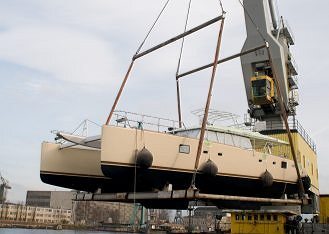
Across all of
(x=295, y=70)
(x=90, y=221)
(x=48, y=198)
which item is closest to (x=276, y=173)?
(x=295, y=70)

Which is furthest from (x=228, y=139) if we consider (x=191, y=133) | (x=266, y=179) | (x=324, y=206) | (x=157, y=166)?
(x=324, y=206)

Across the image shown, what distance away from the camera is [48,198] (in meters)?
109

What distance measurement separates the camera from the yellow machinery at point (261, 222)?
19.7m

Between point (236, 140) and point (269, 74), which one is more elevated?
point (269, 74)

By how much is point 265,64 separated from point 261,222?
8821 mm

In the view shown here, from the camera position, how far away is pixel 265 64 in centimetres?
2212

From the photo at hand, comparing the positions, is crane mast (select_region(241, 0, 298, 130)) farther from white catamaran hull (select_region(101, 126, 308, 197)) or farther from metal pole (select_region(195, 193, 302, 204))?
metal pole (select_region(195, 193, 302, 204))

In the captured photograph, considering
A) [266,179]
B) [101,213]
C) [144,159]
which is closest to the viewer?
[144,159]

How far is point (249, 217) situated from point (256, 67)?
8542 millimetres

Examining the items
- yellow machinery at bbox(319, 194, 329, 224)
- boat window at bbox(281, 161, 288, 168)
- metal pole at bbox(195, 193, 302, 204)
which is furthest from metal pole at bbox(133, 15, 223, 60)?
yellow machinery at bbox(319, 194, 329, 224)

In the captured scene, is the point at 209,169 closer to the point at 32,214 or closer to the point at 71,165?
the point at 71,165

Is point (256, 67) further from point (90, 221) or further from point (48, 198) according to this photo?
point (48, 198)

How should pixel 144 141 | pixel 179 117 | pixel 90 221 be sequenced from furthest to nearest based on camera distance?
pixel 90 221
pixel 179 117
pixel 144 141

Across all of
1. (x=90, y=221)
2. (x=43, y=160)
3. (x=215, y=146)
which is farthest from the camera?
(x=90, y=221)
